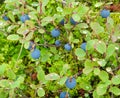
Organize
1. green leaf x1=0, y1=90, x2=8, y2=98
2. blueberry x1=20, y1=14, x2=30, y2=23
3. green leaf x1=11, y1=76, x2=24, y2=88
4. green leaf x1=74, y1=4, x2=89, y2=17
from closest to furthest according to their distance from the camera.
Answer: green leaf x1=11, y1=76, x2=24, y2=88 < green leaf x1=0, y1=90, x2=8, y2=98 < green leaf x1=74, y1=4, x2=89, y2=17 < blueberry x1=20, y1=14, x2=30, y2=23

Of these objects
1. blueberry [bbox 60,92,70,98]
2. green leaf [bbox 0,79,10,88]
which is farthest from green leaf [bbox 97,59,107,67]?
green leaf [bbox 0,79,10,88]

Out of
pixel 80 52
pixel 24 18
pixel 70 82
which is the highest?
pixel 24 18

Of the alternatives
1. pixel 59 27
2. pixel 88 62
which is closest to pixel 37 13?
pixel 59 27

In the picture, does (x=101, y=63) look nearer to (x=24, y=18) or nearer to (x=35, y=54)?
(x=35, y=54)

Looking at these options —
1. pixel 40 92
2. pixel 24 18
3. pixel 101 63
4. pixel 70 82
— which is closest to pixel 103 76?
pixel 101 63

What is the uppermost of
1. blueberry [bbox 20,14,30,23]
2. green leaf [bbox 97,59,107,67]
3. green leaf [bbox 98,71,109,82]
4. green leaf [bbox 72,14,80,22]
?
green leaf [bbox 72,14,80,22]

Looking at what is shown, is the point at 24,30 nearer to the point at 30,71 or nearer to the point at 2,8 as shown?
the point at 30,71

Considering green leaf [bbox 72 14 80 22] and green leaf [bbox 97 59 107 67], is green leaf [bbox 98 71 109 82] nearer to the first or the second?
green leaf [bbox 97 59 107 67]

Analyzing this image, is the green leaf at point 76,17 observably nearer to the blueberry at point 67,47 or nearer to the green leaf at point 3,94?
the blueberry at point 67,47

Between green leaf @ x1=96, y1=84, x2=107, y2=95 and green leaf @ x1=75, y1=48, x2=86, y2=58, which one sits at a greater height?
green leaf @ x1=75, y1=48, x2=86, y2=58
